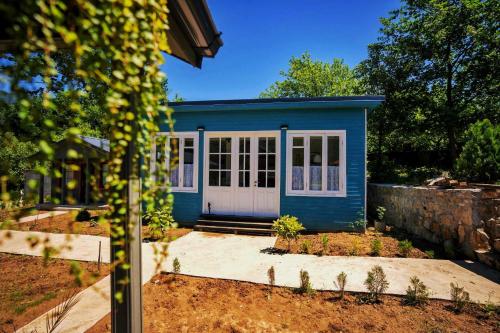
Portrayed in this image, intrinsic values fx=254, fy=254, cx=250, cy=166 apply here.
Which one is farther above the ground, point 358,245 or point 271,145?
point 271,145

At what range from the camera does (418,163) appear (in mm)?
13664

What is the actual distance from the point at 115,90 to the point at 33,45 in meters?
0.34

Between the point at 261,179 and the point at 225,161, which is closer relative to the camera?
the point at 261,179

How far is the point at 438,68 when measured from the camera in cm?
1255

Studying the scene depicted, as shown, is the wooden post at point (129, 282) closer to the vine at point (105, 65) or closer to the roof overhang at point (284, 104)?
the vine at point (105, 65)

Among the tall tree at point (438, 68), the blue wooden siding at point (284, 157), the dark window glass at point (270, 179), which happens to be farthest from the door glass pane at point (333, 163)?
the tall tree at point (438, 68)

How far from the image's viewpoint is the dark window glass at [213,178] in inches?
300

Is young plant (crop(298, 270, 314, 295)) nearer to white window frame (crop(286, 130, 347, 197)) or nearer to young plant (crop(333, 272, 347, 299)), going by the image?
young plant (crop(333, 272, 347, 299))

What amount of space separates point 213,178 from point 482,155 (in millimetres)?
6506

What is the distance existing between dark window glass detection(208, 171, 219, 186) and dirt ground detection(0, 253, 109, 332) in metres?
3.70

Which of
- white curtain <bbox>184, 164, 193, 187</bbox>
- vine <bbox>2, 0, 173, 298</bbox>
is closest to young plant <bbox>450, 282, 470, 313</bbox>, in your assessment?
vine <bbox>2, 0, 173, 298</bbox>

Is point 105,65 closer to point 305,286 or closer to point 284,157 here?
point 305,286

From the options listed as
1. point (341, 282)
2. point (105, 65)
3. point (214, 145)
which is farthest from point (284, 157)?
point (105, 65)

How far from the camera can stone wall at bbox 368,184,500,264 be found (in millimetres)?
4527
